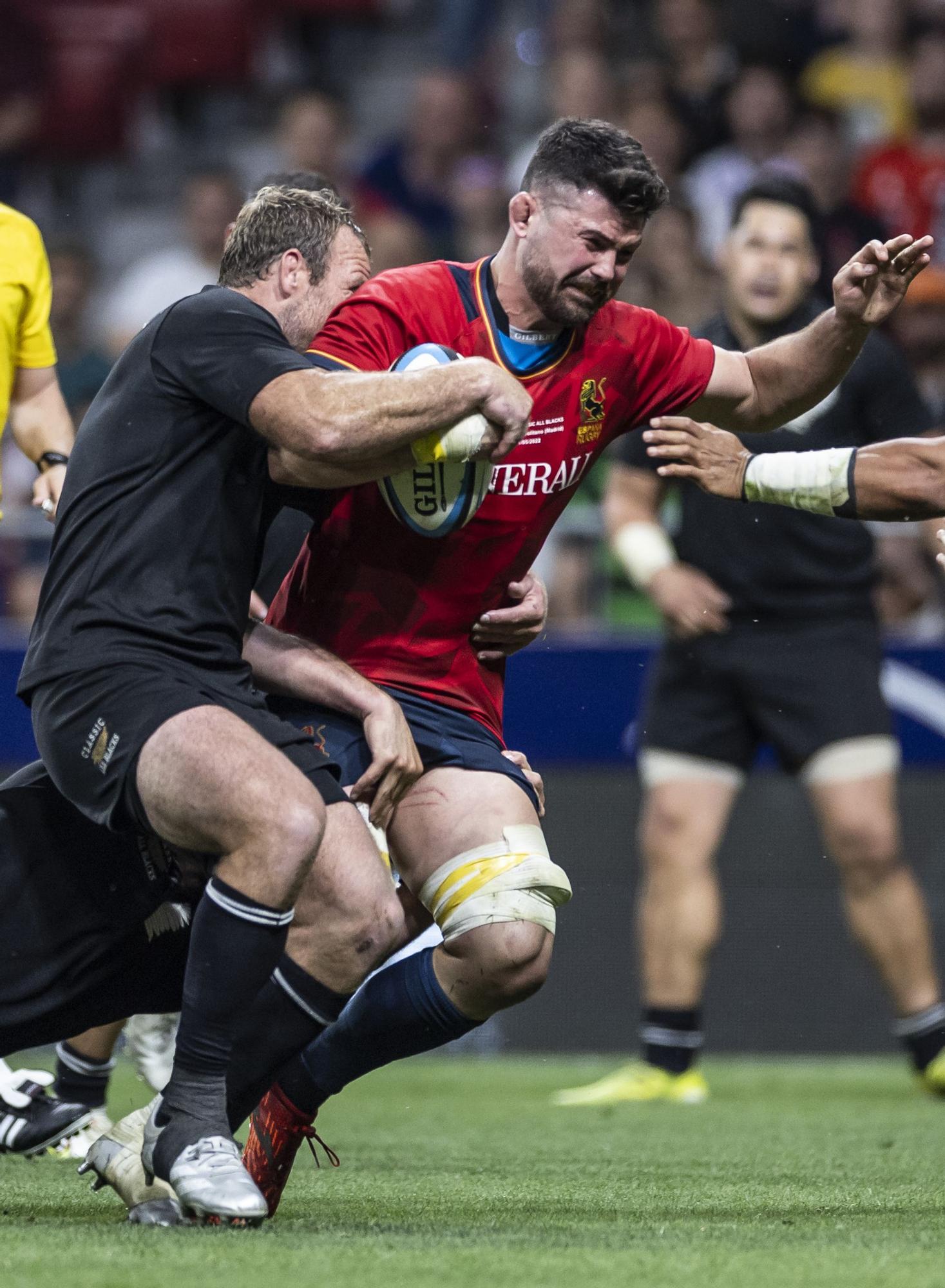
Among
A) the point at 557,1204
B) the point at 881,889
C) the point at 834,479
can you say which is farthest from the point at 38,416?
the point at 881,889

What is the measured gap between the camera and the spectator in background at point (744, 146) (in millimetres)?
10453

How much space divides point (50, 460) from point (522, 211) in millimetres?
1660

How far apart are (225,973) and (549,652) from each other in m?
4.50

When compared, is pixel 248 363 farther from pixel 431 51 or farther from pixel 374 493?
pixel 431 51

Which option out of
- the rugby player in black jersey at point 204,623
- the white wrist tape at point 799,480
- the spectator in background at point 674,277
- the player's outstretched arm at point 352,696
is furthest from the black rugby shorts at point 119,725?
the spectator in background at point 674,277

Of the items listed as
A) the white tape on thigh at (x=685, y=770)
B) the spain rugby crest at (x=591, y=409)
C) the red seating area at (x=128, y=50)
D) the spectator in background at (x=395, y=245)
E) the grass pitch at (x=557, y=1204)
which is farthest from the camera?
the red seating area at (x=128, y=50)

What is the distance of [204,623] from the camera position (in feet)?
12.7

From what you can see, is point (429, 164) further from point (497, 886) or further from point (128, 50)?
point (497, 886)

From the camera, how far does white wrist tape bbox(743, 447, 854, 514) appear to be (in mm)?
4660

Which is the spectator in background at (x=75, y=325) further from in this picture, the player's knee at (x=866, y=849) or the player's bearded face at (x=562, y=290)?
the player's bearded face at (x=562, y=290)

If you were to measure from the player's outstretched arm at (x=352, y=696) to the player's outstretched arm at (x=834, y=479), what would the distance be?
36.6 inches

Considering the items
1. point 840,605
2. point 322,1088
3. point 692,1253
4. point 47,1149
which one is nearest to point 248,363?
point 322,1088

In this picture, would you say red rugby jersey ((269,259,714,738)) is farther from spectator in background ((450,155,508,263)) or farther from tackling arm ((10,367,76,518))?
spectator in background ((450,155,508,263))

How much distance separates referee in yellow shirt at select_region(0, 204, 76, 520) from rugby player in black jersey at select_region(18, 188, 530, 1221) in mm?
1450
